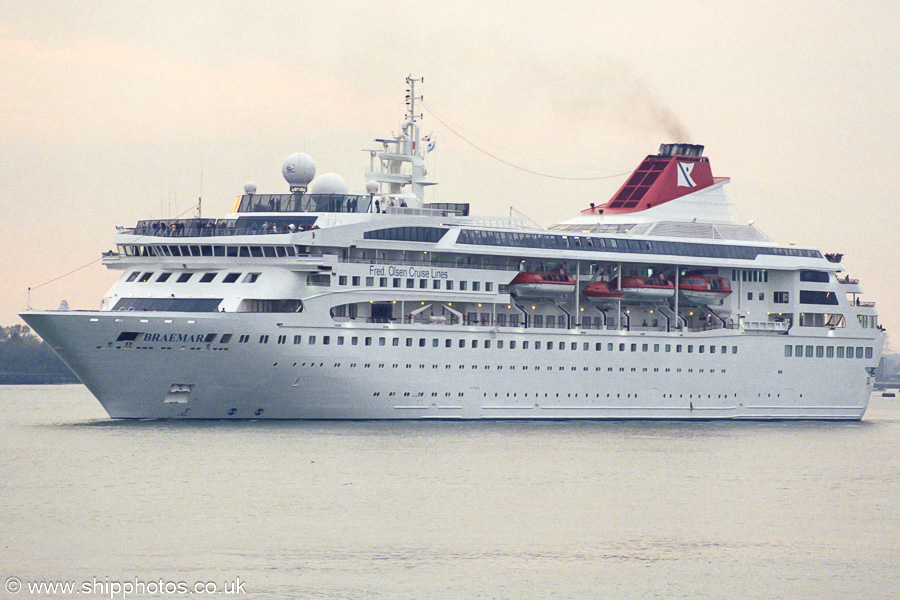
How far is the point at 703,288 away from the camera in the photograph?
6519 centimetres

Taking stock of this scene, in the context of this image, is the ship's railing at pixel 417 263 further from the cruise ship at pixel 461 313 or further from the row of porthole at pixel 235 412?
the row of porthole at pixel 235 412

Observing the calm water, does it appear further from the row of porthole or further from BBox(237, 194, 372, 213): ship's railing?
BBox(237, 194, 372, 213): ship's railing

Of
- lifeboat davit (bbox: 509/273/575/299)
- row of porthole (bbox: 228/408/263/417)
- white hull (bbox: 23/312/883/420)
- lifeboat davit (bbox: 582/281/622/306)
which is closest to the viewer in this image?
white hull (bbox: 23/312/883/420)

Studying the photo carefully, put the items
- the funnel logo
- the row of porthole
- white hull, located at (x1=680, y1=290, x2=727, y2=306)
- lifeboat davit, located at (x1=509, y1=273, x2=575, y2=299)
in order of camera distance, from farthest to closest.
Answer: the funnel logo, white hull, located at (x1=680, y1=290, x2=727, y2=306), lifeboat davit, located at (x1=509, y1=273, x2=575, y2=299), the row of porthole

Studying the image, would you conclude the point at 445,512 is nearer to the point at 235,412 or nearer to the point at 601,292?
the point at 235,412

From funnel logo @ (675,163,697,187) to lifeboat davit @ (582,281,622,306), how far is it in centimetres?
796

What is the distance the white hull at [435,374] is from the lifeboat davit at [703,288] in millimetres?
1657

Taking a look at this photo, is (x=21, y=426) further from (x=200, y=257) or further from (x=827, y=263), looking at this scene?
(x=827, y=263)

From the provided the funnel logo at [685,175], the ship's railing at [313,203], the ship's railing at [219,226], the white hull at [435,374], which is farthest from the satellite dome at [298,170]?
the funnel logo at [685,175]

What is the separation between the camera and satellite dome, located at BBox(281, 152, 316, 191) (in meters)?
60.1

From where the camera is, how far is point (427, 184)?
A: 63.6 meters

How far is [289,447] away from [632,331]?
20.6 metres

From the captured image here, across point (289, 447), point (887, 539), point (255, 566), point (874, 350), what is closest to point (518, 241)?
point (289, 447)
